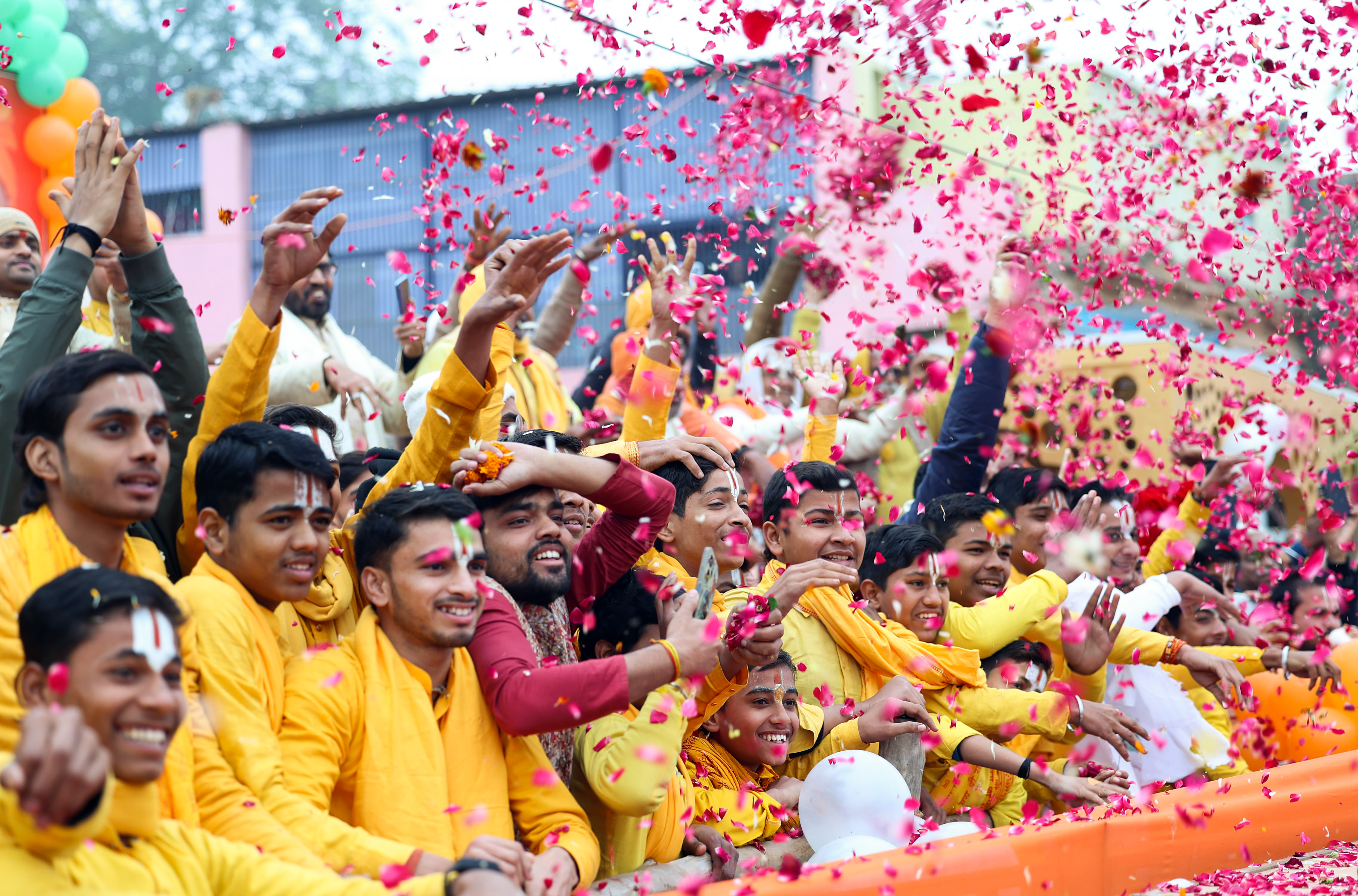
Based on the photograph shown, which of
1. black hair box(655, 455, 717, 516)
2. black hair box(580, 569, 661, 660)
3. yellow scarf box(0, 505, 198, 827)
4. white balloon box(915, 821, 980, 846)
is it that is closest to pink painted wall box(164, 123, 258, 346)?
black hair box(655, 455, 717, 516)

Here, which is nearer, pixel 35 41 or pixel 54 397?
pixel 54 397

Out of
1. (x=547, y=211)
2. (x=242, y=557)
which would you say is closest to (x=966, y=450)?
(x=242, y=557)

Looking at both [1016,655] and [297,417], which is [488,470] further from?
[1016,655]

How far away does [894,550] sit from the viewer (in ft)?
16.2

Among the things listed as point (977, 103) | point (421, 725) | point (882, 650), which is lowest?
point (882, 650)

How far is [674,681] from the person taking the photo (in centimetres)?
328

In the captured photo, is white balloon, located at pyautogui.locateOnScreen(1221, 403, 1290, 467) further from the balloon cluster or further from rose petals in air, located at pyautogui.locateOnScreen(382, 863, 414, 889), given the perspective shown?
the balloon cluster

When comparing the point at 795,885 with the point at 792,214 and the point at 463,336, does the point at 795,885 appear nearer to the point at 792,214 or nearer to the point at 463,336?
the point at 463,336

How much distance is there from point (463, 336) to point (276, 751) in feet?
3.92

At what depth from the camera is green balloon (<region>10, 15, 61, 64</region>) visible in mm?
6645

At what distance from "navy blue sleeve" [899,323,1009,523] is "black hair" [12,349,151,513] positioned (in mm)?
3842

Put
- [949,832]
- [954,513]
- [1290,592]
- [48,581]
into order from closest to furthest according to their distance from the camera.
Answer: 1. [48,581]
2. [949,832]
3. [954,513]
4. [1290,592]

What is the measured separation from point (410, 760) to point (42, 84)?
520 centimetres

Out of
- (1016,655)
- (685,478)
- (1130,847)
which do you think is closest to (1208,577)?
(1016,655)
